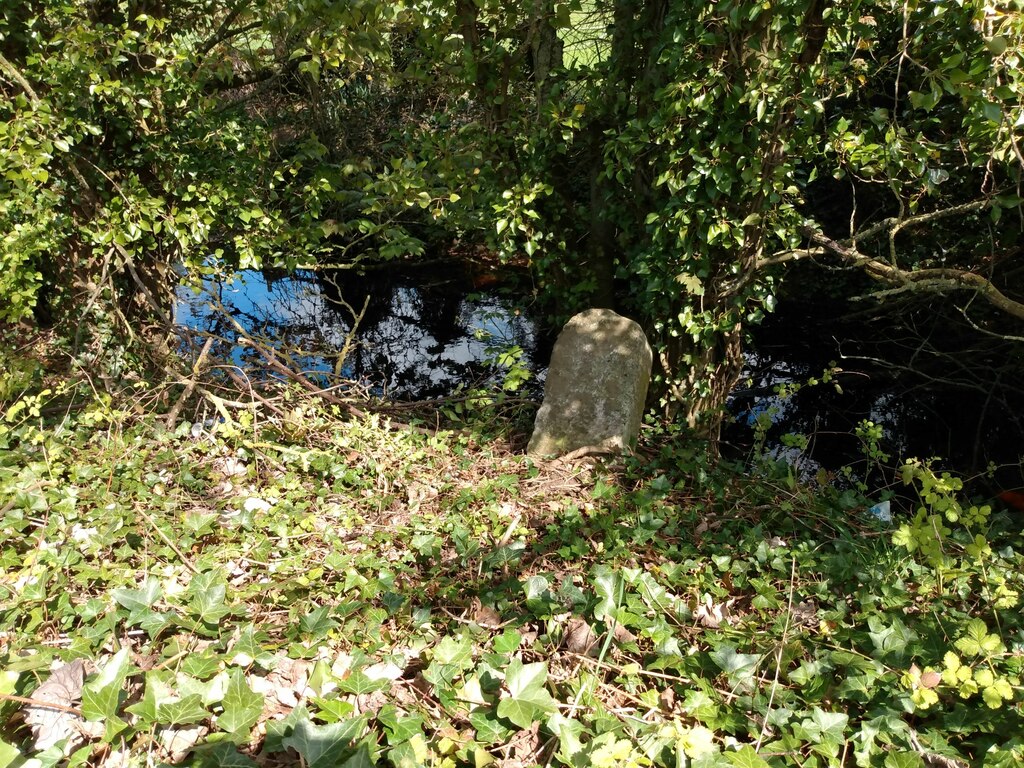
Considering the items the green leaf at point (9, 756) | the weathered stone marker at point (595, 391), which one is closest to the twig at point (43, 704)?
the green leaf at point (9, 756)

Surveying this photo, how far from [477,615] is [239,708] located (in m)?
0.94

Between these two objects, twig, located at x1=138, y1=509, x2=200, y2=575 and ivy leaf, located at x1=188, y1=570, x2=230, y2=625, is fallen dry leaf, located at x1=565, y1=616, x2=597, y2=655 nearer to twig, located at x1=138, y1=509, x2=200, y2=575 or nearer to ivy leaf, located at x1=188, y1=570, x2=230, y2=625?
ivy leaf, located at x1=188, y1=570, x2=230, y2=625

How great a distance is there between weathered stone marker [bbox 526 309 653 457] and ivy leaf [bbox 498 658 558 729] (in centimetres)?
238

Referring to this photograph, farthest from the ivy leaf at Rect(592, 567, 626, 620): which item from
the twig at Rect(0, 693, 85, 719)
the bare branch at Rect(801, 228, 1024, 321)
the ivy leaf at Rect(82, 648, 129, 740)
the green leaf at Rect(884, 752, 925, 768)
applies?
the bare branch at Rect(801, 228, 1024, 321)

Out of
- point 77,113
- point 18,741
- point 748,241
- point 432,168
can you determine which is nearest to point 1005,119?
point 748,241

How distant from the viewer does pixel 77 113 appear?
4.97 m

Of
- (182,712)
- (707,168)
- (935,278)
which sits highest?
(707,168)

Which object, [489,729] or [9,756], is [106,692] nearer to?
[9,756]

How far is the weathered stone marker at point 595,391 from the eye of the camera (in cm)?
420

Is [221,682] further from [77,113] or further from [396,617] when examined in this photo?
[77,113]

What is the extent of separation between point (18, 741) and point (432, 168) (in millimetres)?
4273

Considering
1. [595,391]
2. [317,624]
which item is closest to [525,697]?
[317,624]

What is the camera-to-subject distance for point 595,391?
4.23 metres

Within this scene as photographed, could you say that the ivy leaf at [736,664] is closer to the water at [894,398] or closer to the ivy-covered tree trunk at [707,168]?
the ivy-covered tree trunk at [707,168]
